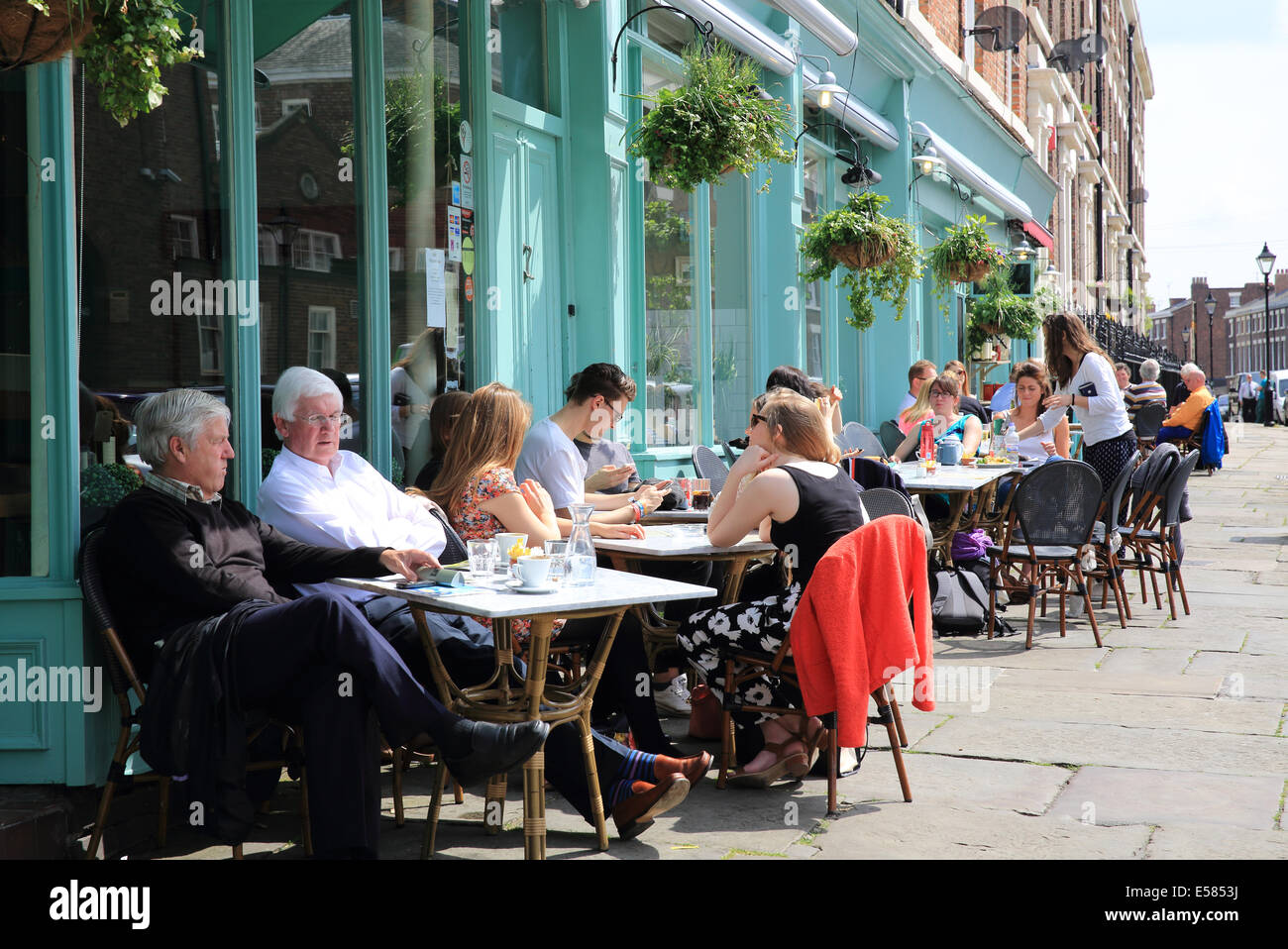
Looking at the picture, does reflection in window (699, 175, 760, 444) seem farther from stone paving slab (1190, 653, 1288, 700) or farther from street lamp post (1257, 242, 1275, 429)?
street lamp post (1257, 242, 1275, 429)

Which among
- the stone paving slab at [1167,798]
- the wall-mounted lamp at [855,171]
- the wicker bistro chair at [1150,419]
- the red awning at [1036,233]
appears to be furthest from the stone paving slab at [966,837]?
the red awning at [1036,233]

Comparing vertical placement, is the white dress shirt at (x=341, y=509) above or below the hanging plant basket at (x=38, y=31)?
below

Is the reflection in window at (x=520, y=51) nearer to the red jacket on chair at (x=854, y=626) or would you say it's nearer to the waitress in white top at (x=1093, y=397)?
the waitress in white top at (x=1093, y=397)

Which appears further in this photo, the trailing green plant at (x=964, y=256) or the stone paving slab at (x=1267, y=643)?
the trailing green plant at (x=964, y=256)

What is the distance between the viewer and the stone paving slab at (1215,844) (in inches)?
153

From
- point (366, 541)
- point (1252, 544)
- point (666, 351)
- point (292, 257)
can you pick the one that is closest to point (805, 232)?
point (666, 351)

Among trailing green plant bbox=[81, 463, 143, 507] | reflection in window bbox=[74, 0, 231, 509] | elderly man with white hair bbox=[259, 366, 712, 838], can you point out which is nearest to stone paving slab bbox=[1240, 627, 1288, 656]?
elderly man with white hair bbox=[259, 366, 712, 838]

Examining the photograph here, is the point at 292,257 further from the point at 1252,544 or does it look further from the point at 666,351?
the point at 1252,544

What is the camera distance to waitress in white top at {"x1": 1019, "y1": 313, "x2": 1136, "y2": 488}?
8234mm

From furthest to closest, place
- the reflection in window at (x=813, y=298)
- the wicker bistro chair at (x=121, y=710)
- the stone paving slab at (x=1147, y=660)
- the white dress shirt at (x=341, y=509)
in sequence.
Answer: the reflection in window at (x=813, y=298), the stone paving slab at (x=1147, y=660), the white dress shirt at (x=341, y=509), the wicker bistro chair at (x=121, y=710)

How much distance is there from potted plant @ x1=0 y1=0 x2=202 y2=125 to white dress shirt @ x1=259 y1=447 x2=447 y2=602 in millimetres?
1429

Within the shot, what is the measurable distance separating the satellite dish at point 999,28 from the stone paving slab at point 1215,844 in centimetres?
1525

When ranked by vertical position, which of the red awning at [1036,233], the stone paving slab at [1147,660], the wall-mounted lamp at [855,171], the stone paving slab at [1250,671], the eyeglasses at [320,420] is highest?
the red awning at [1036,233]

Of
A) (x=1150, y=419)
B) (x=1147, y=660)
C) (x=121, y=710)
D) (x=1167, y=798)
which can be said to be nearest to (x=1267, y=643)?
(x=1147, y=660)
